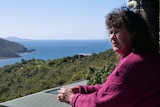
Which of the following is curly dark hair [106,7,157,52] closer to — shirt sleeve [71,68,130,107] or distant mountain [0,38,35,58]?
shirt sleeve [71,68,130,107]

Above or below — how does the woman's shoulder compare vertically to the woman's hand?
above

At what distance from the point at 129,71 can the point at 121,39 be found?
17cm

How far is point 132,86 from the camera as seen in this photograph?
1.48 m

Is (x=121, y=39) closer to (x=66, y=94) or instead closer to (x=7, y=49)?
(x=66, y=94)

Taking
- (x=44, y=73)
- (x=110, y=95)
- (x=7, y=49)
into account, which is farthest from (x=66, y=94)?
(x=7, y=49)

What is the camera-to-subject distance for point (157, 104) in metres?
1.54

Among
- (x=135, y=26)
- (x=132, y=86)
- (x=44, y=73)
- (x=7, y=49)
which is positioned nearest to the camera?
(x=132, y=86)

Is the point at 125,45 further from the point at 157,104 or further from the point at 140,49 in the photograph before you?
the point at 157,104

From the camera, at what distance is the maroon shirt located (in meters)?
1.48

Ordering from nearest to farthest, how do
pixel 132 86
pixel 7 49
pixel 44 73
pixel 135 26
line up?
1. pixel 132 86
2. pixel 135 26
3. pixel 44 73
4. pixel 7 49

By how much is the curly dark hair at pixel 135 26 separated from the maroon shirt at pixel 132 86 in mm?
49

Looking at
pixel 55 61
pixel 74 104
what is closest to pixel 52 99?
pixel 74 104

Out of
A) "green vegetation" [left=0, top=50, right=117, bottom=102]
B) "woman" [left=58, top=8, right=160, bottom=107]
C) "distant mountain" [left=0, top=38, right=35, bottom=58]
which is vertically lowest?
"distant mountain" [left=0, top=38, right=35, bottom=58]

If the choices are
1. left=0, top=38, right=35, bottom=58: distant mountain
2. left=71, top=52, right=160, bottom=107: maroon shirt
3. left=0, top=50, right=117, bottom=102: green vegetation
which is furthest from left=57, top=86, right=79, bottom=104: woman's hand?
left=0, top=38, right=35, bottom=58: distant mountain
